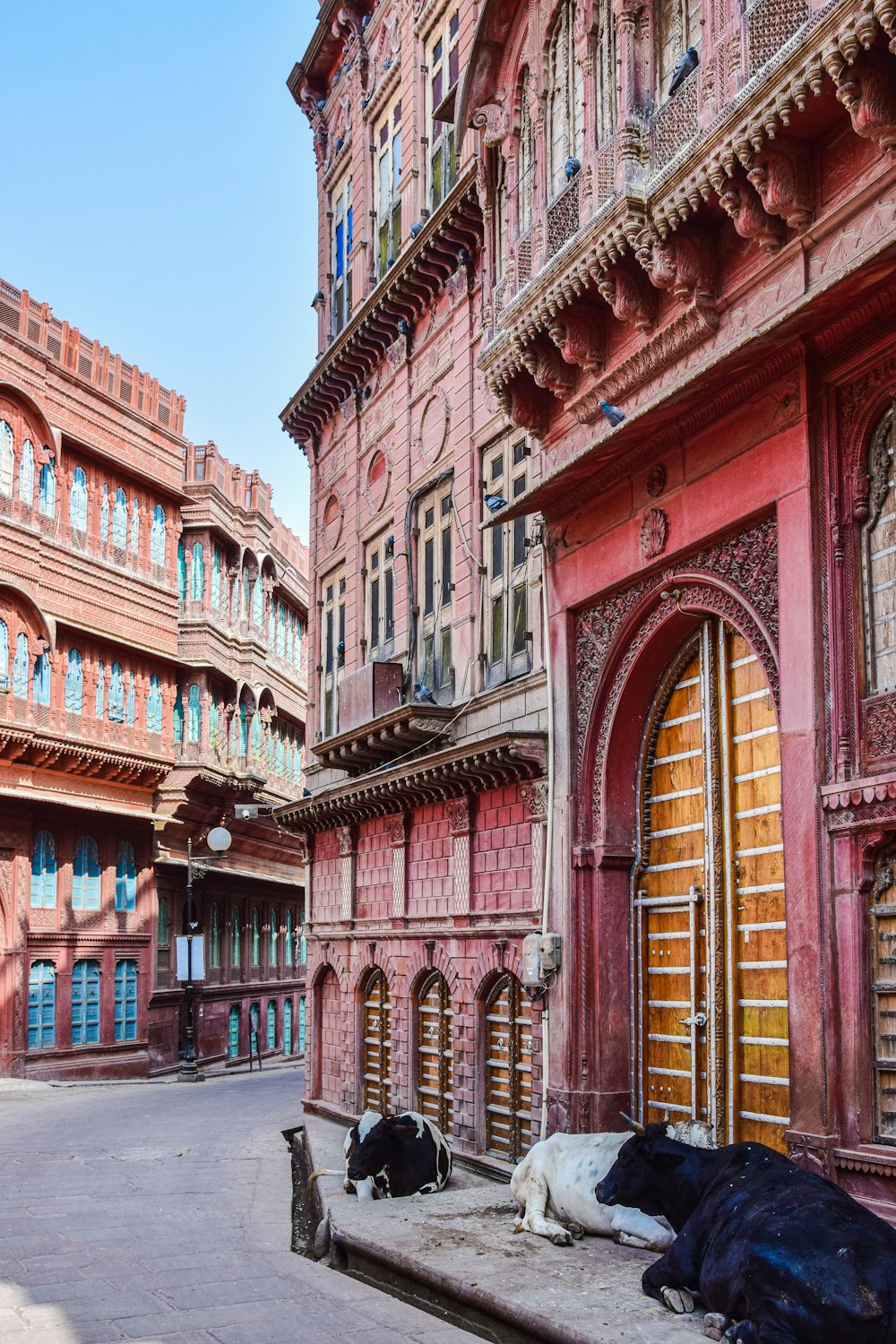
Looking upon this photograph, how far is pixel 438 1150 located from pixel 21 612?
2102 centimetres

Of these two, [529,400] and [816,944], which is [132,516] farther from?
[816,944]

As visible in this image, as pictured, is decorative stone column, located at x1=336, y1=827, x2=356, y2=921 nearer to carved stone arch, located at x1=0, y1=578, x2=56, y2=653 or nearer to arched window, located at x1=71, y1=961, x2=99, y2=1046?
carved stone arch, located at x1=0, y1=578, x2=56, y2=653

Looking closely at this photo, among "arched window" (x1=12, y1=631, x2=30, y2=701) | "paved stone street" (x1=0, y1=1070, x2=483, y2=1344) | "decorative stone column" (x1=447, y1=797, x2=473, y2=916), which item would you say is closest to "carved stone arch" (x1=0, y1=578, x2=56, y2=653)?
"arched window" (x1=12, y1=631, x2=30, y2=701)

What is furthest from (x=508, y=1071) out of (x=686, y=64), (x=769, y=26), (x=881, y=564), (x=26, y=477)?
(x=26, y=477)

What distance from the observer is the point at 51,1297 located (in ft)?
28.9

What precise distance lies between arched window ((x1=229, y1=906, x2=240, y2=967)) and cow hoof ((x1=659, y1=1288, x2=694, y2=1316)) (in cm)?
3316

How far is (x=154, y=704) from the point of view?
1371 inches

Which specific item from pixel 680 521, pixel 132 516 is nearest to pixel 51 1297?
pixel 680 521

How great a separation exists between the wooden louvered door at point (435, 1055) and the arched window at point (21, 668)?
16416 millimetres

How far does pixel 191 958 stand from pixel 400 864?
17.2 m

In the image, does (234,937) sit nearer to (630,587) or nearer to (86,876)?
(86,876)

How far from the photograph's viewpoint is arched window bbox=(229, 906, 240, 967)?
3984cm

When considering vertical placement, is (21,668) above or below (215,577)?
below

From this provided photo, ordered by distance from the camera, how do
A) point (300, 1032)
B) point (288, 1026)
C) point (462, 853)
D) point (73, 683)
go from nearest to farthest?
point (462, 853)
point (73, 683)
point (288, 1026)
point (300, 1032)
